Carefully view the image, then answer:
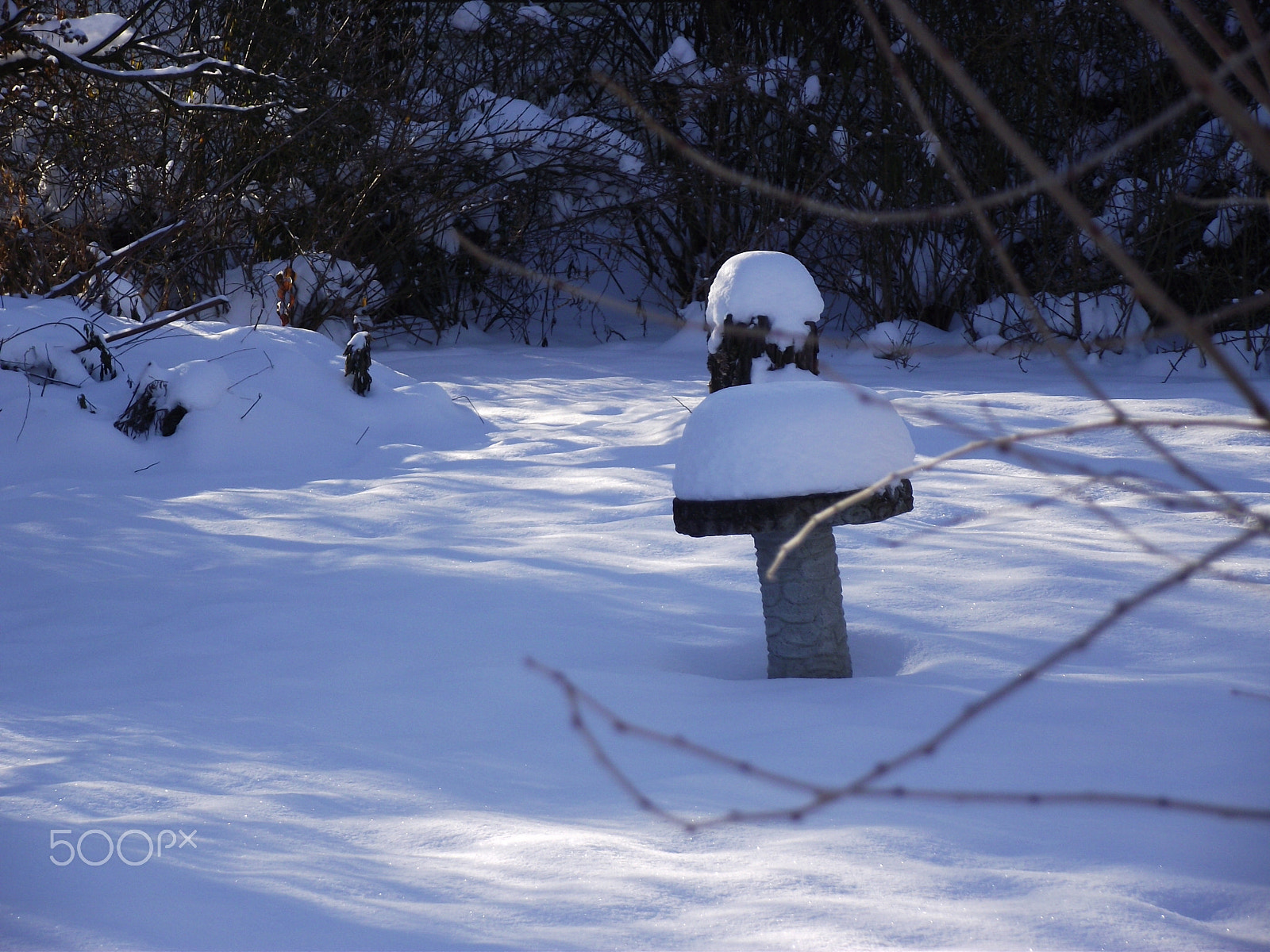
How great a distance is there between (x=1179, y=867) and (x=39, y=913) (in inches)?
68.6

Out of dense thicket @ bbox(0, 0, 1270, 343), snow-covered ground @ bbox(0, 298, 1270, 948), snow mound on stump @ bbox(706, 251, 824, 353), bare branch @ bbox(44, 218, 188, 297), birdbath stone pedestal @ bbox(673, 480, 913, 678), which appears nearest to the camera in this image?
snow-covered ground @ bbox(0, 298, 1270, 948)

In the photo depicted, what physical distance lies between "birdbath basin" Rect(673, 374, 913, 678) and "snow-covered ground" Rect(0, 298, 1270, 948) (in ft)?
1.22

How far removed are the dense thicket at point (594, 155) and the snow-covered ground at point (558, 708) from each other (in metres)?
3.26

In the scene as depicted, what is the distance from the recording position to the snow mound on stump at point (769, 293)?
125 inches

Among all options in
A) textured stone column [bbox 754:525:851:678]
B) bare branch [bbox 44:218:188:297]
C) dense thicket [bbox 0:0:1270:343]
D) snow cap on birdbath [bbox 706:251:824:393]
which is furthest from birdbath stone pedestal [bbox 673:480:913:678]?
dense thicket [bbox 0:0:1270:343]

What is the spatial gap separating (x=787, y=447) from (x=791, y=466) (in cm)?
5

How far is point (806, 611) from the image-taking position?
2527 mm

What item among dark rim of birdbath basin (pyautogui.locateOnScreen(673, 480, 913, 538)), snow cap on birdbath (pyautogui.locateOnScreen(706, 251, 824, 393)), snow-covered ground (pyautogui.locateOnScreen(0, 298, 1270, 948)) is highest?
snow cap on birdbath (pyautogui.locateOnScreen(706, 251, 824, 393))

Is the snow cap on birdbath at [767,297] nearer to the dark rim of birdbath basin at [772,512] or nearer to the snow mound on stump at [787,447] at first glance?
the snow mound on stump at [787,447]

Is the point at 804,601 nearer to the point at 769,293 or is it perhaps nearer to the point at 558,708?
the point at 558,708

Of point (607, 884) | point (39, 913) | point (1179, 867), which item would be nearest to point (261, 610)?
point (39, 913)

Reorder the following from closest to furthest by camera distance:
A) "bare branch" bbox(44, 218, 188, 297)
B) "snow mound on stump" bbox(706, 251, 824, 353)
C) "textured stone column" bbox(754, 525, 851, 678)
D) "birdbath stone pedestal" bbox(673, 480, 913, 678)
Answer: "birdbath stone pedestal" bbox(673, 480, 913, 678) → "textured stone column" bbox(754, 525, 851, 678) → "snow mound on stump" bbox(706, 251, 824, 353) → "bare branch" bbox(44, 218, 188, 297)

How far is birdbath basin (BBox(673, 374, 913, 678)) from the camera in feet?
7.36

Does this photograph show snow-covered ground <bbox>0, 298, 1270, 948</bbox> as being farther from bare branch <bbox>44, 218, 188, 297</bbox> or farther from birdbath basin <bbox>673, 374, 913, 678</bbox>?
bare branch <bbox>44, 218, 188, 297</bbox>
